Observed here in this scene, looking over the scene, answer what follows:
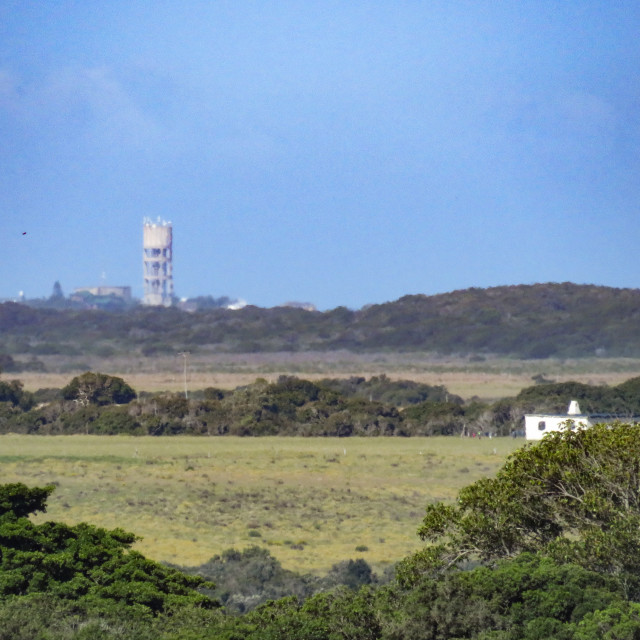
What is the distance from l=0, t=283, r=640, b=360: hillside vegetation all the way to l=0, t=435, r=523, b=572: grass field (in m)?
72.1

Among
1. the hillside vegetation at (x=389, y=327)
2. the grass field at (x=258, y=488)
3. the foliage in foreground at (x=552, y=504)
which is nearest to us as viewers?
the foliage in foreground at (x=552, y=504)

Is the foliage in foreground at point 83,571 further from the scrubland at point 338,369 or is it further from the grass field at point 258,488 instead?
the scrubland at point 338,369

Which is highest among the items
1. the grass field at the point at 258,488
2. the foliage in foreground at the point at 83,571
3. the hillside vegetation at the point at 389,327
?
the hillside vegetation at the point at 389,327

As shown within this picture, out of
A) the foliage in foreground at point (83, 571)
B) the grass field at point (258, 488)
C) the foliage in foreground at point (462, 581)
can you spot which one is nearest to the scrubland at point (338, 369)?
the grass field at point (258, 488)

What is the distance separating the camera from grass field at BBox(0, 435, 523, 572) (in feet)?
85.1

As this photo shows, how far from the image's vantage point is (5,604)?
15.0 m

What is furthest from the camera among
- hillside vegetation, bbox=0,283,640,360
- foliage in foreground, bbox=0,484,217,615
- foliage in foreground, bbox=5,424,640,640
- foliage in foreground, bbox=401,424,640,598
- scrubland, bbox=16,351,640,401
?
hillside vegetation, bbox=0,283,640,360

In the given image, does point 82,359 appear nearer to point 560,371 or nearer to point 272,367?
point 272,367

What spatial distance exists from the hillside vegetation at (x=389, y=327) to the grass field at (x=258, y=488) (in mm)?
72112

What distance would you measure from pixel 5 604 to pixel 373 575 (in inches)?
316

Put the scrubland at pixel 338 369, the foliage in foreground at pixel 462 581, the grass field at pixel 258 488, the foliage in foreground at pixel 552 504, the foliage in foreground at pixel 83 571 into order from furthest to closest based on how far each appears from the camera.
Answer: the scrubland at pixel 338 369
the grass field at pixel 258 488
the foliage in foreground at pixel 83 571
the foliage in foreground at pixel 552 504
the foliage in foreground at pixel 462 581

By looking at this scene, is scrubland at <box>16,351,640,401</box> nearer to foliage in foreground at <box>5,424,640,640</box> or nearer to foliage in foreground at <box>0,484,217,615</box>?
foliage in foreground at <box>0,484,217,615</box>

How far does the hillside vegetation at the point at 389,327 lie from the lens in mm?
122750

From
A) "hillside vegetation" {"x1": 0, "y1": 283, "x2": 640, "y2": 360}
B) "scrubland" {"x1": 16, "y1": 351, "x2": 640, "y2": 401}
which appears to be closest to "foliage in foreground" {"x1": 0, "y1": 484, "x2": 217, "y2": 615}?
"scrubland" {"x1": 16, "y1": 351, "x2": 640, "y2": 401}
